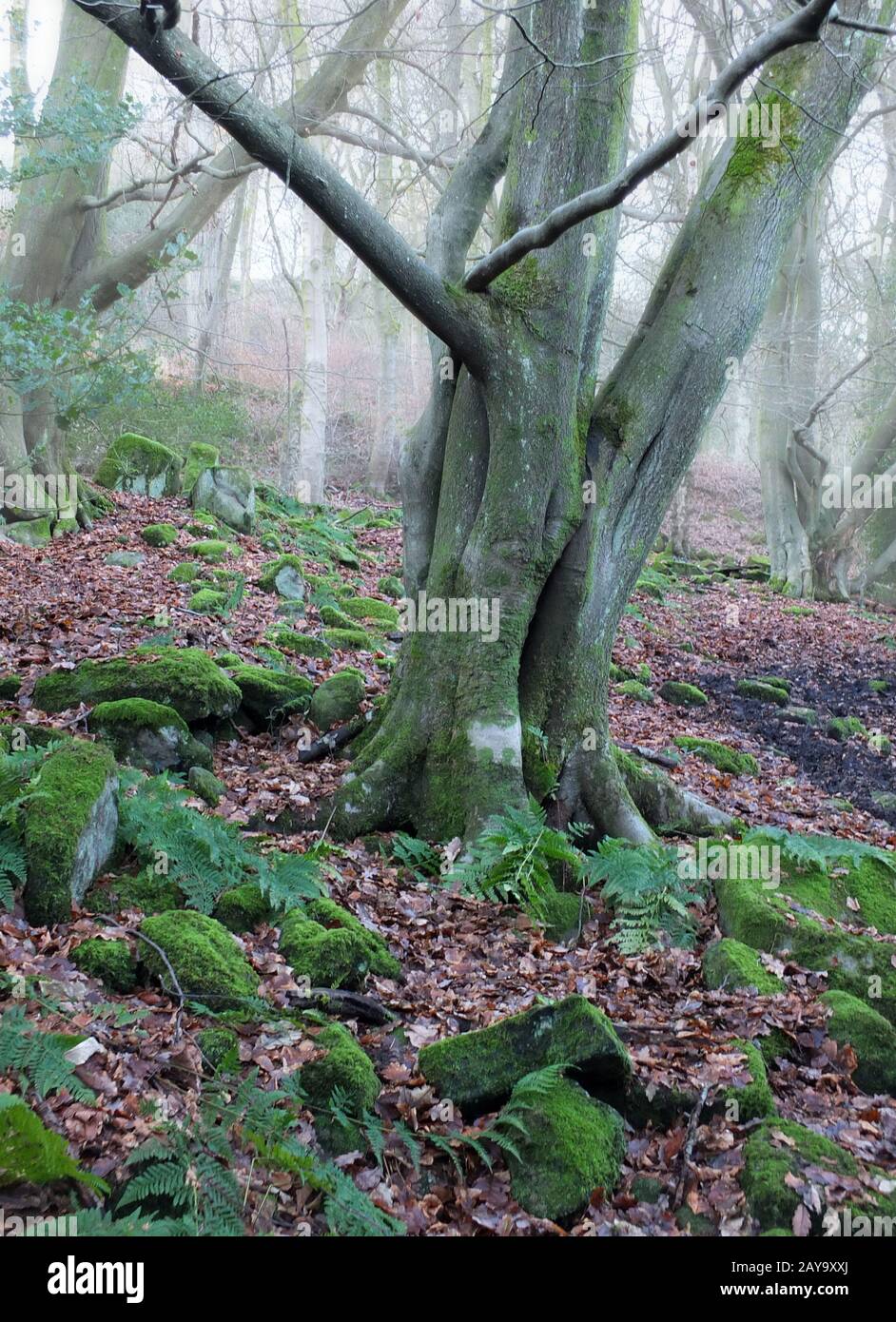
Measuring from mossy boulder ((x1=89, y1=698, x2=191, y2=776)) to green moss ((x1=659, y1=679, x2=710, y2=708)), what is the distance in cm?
721

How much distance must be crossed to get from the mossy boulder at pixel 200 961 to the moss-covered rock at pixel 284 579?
6971 mm

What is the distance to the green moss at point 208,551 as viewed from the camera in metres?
11.7

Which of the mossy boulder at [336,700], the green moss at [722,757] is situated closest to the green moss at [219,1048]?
the mossy boulder at [336,700]

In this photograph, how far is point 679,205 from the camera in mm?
17625

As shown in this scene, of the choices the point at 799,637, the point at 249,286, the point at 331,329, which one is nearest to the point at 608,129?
the point at 799,637

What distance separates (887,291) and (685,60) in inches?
293

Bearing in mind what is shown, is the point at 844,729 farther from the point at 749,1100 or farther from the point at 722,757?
the point at 749,1100

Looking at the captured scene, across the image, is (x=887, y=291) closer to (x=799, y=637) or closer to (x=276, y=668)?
(x=799, y=637)

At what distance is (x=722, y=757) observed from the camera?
31.3 ft

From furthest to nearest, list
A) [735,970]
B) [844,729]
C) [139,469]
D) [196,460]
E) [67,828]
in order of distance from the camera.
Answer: [196,460], [139,469], [844,729], [735,970], [67,828]

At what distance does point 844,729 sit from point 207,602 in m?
7.96

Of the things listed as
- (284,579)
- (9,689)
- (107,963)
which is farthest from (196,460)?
(107,963)

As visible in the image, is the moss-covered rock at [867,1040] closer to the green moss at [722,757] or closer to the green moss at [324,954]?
the green moss at [324,954]

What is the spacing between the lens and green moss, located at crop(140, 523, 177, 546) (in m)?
11.7
